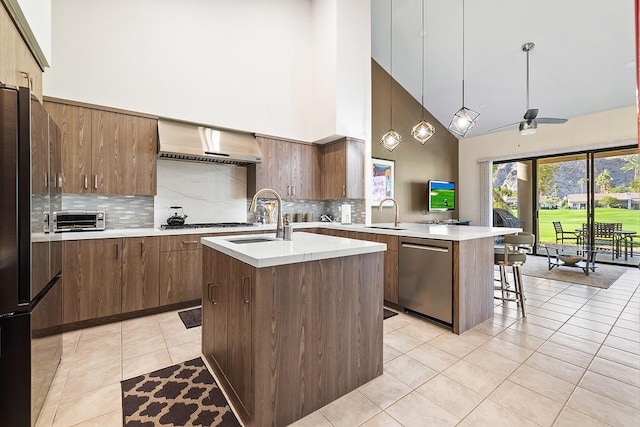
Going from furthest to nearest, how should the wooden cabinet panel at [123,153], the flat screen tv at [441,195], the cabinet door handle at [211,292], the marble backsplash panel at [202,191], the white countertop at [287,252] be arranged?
the flat screen tv at [441,195]
the marble backsplash panel at [202,191]
the wooden cabinet panel at [123,153]
the cabinet door handle at [211,292]
the white countertop at [287,252]

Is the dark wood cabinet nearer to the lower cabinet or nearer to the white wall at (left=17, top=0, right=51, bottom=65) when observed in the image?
the lower cabinet

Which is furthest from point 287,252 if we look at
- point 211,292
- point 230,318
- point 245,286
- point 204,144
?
point 204,144

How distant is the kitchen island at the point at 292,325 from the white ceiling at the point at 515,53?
515 cm

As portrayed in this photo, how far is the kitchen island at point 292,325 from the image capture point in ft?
4.74

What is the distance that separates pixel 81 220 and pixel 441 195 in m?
7.26

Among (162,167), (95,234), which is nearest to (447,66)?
(162,167)

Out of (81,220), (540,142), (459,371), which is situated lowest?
(459,371)

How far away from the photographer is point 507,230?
9.93 ft

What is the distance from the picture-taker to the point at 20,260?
1381 mm

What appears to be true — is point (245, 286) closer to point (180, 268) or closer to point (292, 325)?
point (292, 325)

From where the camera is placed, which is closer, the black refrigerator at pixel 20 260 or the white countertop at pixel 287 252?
the black refrigerator at pixel 20 260

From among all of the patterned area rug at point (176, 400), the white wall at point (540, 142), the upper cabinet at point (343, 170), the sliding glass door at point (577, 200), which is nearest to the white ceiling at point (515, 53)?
the white wall at point (540, 142)

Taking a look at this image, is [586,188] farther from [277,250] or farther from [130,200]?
[130,200]

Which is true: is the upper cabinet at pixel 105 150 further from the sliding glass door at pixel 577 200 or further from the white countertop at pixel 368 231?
the sliding glass door at pixel 577 200
